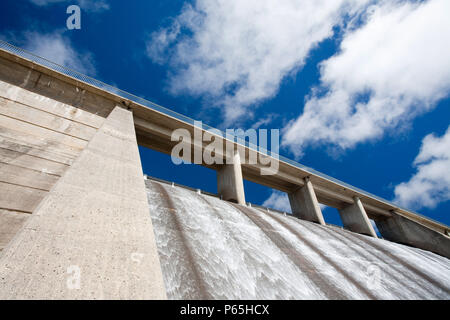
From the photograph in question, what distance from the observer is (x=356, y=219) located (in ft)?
42.7


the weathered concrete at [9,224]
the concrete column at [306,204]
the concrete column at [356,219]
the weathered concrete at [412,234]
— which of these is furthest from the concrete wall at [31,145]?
the weathered concrete at [412,234]

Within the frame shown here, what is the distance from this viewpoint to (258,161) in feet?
37.5

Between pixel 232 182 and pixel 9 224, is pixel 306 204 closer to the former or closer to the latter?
pixel 232 182

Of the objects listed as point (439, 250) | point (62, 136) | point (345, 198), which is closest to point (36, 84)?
Answer: point (62, 136)

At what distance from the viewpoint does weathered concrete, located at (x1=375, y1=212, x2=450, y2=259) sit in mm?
11539

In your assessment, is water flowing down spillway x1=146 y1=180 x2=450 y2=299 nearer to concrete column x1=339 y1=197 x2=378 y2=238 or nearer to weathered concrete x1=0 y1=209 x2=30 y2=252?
weathered concrete x1=0 y1=209 x2=30 y2=252

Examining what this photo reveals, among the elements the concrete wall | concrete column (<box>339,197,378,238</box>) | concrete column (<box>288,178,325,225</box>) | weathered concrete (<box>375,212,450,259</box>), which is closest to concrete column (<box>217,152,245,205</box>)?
concrete column (<box>288,178,325,225</box>)

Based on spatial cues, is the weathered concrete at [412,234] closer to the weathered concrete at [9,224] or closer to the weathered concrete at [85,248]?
the weathered concrete at [85,248]

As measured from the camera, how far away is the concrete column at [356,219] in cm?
1238

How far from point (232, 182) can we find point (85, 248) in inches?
332

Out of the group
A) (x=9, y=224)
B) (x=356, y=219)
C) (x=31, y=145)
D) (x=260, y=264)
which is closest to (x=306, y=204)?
(x=356, y=219)

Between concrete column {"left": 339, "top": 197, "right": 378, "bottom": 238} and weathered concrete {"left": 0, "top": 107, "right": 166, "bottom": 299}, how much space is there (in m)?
13.6
